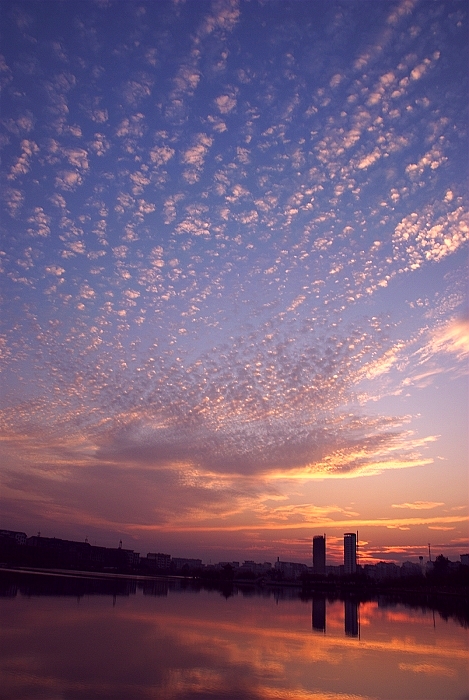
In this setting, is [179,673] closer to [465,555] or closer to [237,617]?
[237,617]

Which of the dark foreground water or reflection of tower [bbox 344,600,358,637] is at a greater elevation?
the dark foreground water

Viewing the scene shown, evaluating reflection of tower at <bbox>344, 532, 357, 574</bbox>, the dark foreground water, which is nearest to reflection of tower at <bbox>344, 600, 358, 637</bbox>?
Result: the dark foreground water

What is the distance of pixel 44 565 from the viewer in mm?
121125

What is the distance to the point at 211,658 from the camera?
17.9 metres

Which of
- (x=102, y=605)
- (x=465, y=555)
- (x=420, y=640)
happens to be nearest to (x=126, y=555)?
(x=465, y=555)

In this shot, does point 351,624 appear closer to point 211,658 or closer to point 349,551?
point 211,658

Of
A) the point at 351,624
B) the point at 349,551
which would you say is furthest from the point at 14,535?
the point at 351,624

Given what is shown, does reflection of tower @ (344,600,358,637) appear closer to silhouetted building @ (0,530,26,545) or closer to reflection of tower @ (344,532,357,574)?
reflection of tower @ (344,532,357,574)

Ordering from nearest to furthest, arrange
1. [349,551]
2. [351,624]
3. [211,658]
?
[211,658] → [351,624] → [349,551]

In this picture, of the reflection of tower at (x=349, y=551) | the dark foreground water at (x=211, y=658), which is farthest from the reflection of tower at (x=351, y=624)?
the reflection of tower at (x=349, y=551)

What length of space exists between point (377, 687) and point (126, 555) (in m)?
170

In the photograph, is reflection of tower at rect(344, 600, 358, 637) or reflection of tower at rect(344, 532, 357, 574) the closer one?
reflection of tower at rect(344, 600, 358, 637)

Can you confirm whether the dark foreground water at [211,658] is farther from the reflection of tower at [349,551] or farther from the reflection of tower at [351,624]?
the reflection of tower at [349,551]

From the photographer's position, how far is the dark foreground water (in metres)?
13.7
